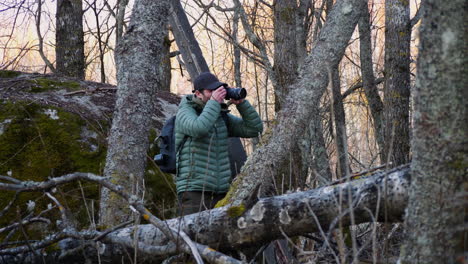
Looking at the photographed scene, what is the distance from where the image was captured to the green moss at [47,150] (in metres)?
4.77

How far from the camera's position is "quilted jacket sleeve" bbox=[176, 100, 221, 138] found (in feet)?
12.3

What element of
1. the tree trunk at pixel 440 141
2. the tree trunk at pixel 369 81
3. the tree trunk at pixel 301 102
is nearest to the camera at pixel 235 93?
the tree trunk at pixel 301 102

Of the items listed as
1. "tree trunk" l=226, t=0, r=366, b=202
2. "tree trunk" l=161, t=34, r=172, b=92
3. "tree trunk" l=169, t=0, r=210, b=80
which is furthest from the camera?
"tree trunk" l=161, t=34, r=172, b=92

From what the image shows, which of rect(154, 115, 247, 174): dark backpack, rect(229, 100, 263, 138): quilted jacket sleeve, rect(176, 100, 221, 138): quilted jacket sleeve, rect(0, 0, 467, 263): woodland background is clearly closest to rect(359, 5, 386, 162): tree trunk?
rect(0, 0, 467, 263): woodland background

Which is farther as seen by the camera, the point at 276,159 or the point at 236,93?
the point at 236,93

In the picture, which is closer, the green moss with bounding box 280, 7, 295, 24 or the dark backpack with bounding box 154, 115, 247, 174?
the dark backpack with bounding box 154, 115, 247, 174

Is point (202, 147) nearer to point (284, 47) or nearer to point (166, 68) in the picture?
point (284, 47)

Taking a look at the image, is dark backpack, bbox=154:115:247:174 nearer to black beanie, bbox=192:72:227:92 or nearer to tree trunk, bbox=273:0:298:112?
black beanie, bbox=192:72:227:92

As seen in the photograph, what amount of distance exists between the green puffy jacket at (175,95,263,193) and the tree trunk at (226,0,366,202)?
0.42 m

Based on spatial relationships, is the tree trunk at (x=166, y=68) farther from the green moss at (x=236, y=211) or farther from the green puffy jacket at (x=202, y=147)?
the green moss at (x=236, y=211)

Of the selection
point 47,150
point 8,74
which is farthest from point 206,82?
point 8,74

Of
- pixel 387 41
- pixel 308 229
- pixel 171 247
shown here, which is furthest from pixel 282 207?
pixel 387 41

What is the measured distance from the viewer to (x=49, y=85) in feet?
20.4

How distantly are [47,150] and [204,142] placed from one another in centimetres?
192
